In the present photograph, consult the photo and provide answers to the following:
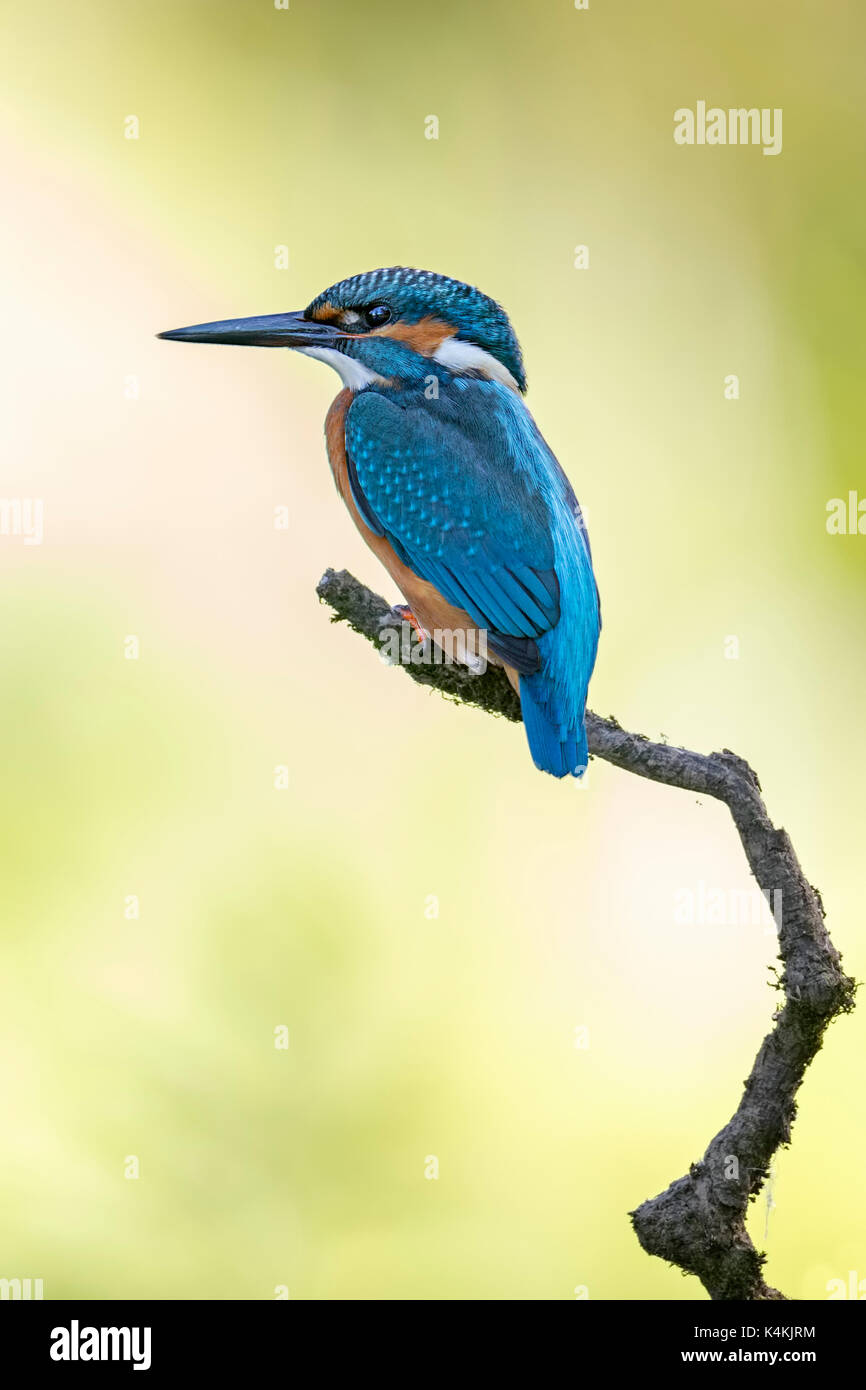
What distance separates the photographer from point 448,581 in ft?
8.40

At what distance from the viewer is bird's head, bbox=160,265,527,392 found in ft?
8.92

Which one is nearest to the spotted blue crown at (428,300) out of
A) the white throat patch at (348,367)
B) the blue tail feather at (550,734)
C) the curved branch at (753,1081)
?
the white throat patch at (348,367)

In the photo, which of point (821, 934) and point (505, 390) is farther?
point (505, 390)

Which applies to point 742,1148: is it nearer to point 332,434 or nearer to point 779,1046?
point 779,1046

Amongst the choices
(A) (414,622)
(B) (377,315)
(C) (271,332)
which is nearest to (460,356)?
(B) (377,315)

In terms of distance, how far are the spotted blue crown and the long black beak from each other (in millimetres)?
66

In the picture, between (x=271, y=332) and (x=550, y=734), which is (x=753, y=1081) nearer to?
(x=550, y=734)

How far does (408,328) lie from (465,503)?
45 cm

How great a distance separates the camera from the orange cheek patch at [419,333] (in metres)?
2.73

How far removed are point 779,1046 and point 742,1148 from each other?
7.6 inches

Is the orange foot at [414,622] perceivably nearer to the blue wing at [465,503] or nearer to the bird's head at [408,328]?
the blue wing at [465,503]

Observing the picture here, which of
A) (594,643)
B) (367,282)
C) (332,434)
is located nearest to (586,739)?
(594,643)

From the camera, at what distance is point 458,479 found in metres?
2.58

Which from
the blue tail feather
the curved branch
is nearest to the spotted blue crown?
the blue tail feather
